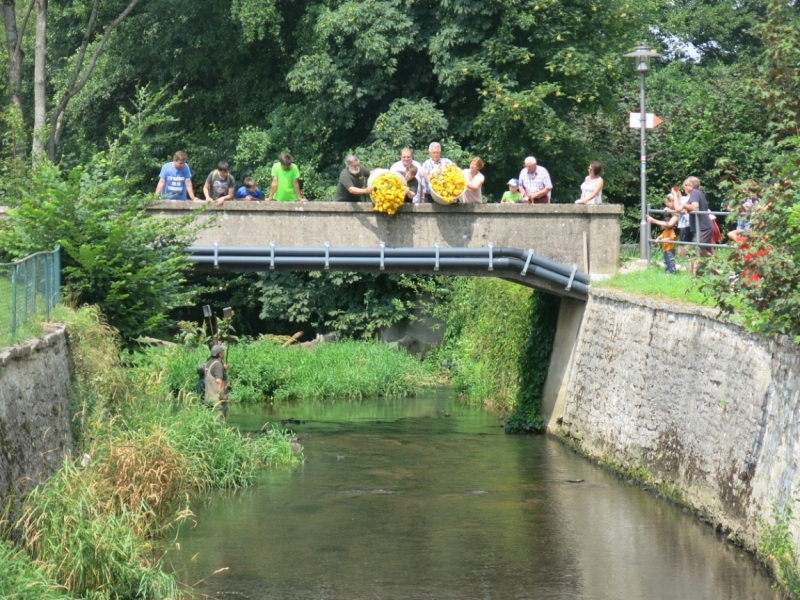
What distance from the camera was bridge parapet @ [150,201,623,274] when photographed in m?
21.5

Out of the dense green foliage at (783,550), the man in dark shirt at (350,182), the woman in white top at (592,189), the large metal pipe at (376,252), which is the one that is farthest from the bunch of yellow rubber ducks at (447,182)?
the dense green foliage at (783,550)

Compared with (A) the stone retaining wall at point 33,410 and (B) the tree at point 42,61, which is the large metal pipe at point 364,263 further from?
(B) the tree at point 42,61

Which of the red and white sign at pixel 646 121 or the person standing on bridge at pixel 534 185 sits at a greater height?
the red and white sign at pixel 646 121

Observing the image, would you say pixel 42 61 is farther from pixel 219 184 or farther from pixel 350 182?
pixel 350 182

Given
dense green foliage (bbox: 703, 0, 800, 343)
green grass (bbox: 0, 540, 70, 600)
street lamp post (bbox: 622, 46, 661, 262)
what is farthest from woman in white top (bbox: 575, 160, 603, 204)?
green grass (bbox: 0, 540, 70, 600)

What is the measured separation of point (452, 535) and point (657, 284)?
225 inches

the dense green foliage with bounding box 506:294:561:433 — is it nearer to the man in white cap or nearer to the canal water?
the canal water

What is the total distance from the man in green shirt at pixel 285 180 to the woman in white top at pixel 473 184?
2.96 metres

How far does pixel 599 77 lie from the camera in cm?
2998

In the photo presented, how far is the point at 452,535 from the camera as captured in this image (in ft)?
50.6

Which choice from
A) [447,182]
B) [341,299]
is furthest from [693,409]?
[341,299]

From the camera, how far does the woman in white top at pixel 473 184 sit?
21750mm

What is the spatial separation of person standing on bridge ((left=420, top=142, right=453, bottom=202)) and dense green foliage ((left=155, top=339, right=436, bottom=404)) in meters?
6.97

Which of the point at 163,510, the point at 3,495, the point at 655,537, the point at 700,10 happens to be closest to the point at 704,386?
the point at 655,537
